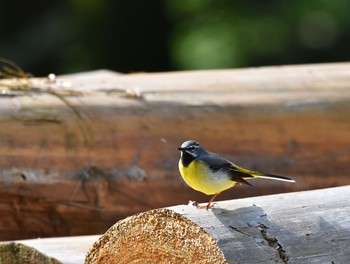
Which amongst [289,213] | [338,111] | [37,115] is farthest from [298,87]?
[289,213]

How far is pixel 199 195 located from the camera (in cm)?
517

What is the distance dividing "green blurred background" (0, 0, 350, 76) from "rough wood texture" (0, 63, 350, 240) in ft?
12.8

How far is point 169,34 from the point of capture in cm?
1066

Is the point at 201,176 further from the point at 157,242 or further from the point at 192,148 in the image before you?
the point at 157,242

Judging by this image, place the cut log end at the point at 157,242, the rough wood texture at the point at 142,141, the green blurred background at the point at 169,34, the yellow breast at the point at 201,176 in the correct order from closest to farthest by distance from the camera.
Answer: the cut log end at the point at 157,242 → the yellow breast at the point at 201,176 → the rough wood texture at the point at 142,141 → the green blurred background at the point at 169,34

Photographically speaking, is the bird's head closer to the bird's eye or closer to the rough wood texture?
the bird's eye

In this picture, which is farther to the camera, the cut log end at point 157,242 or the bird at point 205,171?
the bird at point 205,171

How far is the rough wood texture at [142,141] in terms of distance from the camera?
16.3ft

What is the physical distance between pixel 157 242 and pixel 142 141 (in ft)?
6.16

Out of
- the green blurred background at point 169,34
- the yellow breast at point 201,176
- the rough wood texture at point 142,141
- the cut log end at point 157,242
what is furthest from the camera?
the green blurred background at point 169,34

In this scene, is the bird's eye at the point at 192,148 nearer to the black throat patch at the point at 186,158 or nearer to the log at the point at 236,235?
the black throat patch at the point at 186,158

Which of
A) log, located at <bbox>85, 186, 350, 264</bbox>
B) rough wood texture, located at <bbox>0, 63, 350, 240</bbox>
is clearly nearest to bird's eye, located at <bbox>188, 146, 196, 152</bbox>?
log, located at <bbox>85, 186, 350, 264</bbox>

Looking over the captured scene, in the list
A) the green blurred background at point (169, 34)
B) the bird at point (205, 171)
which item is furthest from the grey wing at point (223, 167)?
the green blurred background at point (169, 34)

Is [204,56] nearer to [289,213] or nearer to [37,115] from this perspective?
[37,115]
